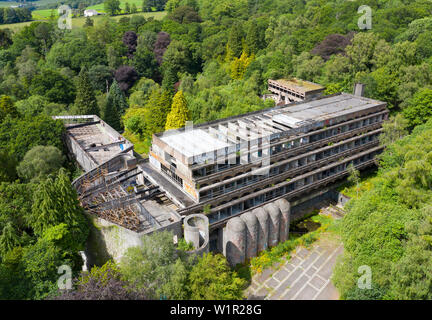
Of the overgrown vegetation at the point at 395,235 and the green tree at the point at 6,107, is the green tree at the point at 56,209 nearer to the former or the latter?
the overgrown vegetation at the point at 395,235

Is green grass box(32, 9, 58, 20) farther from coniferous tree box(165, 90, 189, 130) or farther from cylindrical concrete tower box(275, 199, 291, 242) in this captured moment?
cylindrical concrete tower box(275, 199, 291, 242)

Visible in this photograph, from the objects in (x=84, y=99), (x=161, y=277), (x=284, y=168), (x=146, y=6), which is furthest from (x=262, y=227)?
(x=146, y=6)

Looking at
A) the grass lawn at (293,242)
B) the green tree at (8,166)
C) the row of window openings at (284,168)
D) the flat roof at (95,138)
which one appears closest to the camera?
the row of window openings at (284,168)

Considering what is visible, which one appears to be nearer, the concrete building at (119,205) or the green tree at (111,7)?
the concrete building at (119,205)

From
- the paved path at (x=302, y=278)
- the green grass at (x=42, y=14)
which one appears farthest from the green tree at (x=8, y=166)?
the green grass at (x=42, y=14)

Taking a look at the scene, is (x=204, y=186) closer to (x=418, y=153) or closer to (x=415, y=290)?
(x=415, y=290)

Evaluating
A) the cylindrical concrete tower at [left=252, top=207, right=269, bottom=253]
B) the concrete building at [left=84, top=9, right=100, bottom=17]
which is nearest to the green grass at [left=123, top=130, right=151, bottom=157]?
the cylindrical concrete tower at [left=252, top=207, right=269, bottom=253]

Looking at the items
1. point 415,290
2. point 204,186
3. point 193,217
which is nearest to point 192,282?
point 193,217
